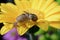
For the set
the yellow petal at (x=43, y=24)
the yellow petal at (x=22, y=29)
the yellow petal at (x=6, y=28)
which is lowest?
the yellow petal at (x=6, y=28)

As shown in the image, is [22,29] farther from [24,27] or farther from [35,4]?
[35,4]

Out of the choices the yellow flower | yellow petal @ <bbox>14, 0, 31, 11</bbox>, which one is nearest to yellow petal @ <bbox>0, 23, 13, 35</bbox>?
the yellow flower

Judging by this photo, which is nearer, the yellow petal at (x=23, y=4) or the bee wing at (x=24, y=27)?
the bee wing at (x=24, y=27)

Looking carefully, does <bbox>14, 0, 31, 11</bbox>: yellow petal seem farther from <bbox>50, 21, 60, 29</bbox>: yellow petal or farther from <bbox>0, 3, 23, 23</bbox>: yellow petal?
<bbox>50, 21, 60, 29</bbox>: yellow petal

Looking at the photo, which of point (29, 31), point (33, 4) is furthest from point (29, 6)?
point (29, 31)

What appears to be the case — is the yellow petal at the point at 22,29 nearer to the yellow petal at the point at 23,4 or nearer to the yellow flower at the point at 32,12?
the yellow flower at the point at 32,12

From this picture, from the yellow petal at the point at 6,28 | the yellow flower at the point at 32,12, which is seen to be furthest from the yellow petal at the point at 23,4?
the yellow petal at the point at 6,28

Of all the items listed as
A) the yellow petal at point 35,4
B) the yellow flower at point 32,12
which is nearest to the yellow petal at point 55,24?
the yellow flower at point 32,12

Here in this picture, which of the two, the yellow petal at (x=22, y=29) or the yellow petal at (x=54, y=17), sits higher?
the yellow petal at (x=54, y=17)

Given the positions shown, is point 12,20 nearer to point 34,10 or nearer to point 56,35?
point 34,10
